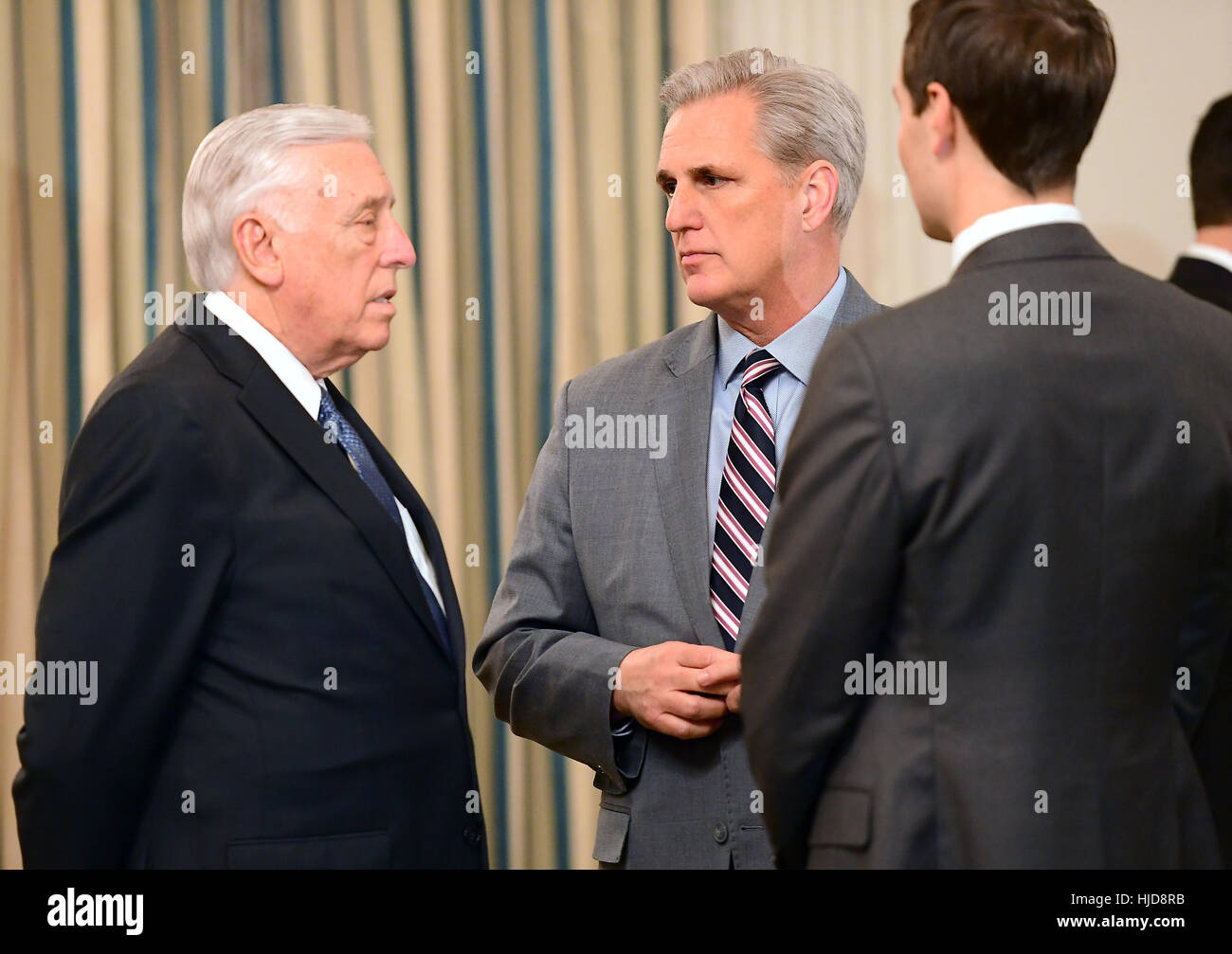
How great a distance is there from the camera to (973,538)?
1260mm

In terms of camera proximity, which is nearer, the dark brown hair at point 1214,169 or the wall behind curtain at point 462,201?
the dark brown hair at point 1214,169

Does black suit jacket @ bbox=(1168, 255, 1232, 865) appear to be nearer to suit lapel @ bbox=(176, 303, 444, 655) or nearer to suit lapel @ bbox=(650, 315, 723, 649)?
suit lapel @ bbox=(650, 315, 723, 649)

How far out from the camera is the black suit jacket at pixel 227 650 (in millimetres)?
1447

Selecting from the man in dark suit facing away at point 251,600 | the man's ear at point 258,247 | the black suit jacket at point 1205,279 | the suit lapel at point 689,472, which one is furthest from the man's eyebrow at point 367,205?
the black suit jacket at point 1205,279

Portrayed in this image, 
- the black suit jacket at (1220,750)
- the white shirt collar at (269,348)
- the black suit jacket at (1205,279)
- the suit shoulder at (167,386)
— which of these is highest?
the black suit jacket at (1205,279)

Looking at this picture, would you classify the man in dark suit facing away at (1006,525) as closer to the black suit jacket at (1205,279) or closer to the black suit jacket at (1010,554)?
the black suit jacket at (1010,554)

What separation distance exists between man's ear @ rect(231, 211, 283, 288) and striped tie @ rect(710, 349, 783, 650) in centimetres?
71

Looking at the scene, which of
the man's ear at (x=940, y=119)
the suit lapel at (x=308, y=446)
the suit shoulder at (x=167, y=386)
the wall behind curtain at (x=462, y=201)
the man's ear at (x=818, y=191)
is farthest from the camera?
the wall behind curtain at (x=462, y=201)

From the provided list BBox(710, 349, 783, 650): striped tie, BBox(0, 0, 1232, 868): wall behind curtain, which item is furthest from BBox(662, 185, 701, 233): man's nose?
BBox(0, 0, 1232, 868): wall behind curtain

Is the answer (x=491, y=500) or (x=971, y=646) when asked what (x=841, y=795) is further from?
(x=491, y=500)

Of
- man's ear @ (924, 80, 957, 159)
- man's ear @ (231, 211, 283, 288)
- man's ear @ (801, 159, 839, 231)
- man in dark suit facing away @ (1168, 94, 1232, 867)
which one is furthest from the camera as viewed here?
man's ear @ (801, 159, 839, 231)

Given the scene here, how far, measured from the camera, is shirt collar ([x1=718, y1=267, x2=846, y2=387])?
6.56 ft

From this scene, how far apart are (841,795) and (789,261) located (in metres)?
0.96

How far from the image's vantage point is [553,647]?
1.95m
